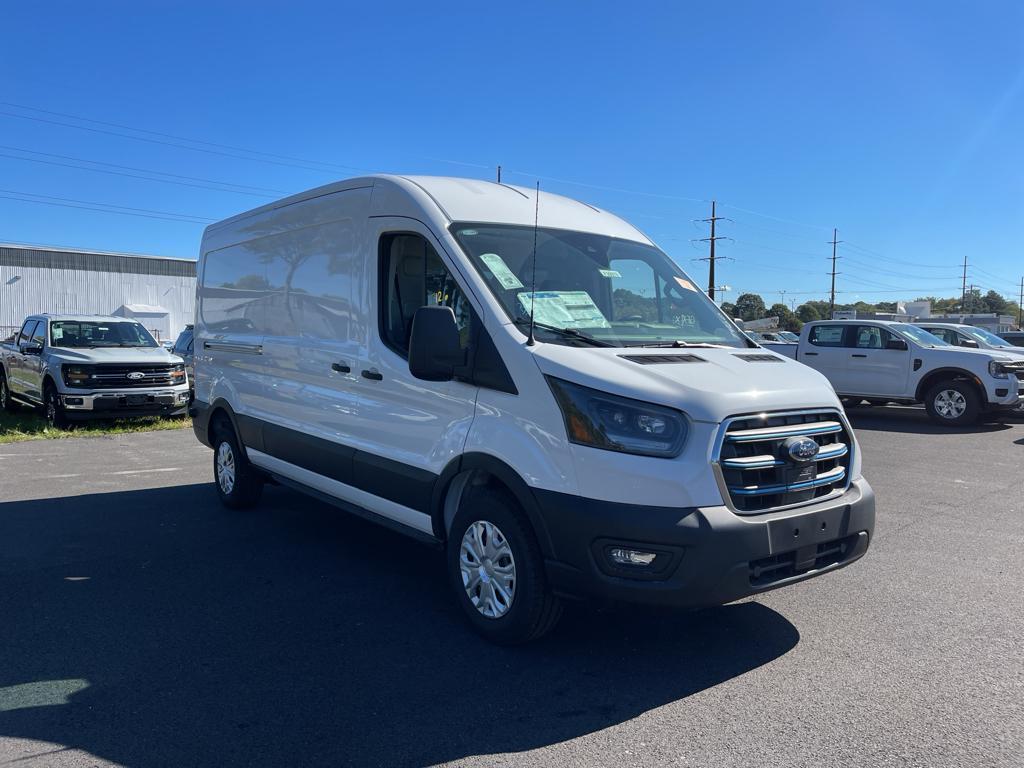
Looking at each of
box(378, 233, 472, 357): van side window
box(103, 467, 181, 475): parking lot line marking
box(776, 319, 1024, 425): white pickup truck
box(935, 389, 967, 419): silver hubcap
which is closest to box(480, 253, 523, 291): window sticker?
box(378, 233, 472, 357): van side window

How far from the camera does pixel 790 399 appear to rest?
3.97m

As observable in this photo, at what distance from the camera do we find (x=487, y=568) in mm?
4230

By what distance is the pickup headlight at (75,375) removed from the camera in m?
12.9

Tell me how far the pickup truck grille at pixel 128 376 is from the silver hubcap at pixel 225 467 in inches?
256

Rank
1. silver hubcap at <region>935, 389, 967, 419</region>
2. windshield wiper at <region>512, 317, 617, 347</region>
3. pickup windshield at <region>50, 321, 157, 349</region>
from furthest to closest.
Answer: pickup windshield at <region>50, 321, 157, 349</region>, silver hubcap at <region>935, 389, 967, 419</region>, windshield wiper at <region>512, 317, 617, 347</region>

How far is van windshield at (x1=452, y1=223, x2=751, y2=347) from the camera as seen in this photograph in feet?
14.4

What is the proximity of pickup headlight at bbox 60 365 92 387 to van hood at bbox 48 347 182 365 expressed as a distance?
0.43 ft

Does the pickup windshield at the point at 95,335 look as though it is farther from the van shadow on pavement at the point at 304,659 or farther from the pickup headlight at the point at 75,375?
the van shadow on pavement at the point at 304,659

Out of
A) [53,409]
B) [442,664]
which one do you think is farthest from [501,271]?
[53,409]

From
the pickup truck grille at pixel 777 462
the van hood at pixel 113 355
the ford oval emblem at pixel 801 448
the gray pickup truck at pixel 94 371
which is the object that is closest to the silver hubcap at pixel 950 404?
the pickup truck grille at pixel 777 462

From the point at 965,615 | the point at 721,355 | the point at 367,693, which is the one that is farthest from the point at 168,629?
the point at 965,615

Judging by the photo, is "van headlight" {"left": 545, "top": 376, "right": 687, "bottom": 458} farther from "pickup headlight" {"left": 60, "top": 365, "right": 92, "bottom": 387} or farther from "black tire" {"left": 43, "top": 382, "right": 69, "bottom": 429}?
"black tire" {"left": 43, "top": 382, "right": 69, "bottom": 429}

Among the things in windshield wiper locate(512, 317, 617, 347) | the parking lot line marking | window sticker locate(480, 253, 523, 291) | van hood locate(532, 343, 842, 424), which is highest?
window sticker locate(480, 253, 523, 291)

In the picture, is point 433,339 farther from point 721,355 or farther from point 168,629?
point 168,629
